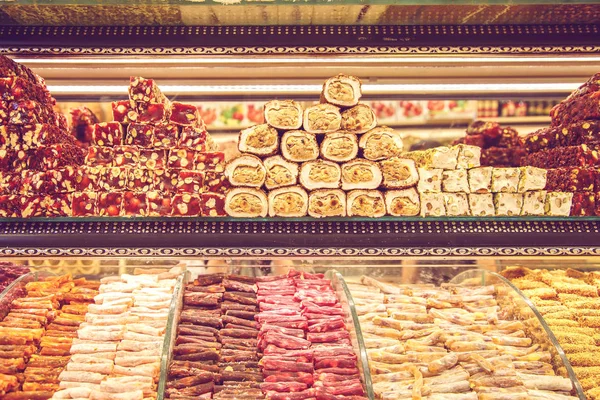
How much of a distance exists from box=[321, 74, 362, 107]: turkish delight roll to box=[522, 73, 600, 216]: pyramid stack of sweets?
1123 mm

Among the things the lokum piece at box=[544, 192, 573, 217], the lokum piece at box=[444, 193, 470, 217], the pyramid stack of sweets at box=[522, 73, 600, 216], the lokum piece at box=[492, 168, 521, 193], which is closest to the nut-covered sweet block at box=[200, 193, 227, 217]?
the lokum piece at box=[444, 193, 470, 217]

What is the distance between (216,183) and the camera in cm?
254

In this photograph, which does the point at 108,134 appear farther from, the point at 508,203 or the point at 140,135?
the point at 508,203

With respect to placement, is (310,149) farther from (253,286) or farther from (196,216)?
(253,286)

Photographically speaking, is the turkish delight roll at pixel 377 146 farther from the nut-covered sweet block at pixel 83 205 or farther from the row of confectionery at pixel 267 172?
the nut-covered sweet block at pixel 83 205

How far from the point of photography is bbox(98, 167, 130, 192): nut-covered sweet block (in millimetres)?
2531

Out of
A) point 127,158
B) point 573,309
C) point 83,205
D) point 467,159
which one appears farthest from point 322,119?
point 573,309

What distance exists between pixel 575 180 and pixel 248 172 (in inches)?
63.4

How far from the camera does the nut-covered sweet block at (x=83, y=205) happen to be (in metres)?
2.51

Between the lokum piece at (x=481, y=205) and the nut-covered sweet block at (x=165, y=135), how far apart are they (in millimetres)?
1493

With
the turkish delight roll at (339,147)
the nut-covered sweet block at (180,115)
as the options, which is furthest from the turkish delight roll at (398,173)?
the nut-covered sweet block at (180,115)

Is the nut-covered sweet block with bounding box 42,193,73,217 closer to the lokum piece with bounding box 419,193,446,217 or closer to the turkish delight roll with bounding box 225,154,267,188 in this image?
the turkish delight roll with bounding box 225,154,267,188

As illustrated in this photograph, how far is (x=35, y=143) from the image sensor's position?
2590mm

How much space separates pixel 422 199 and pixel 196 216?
42.8 inches
